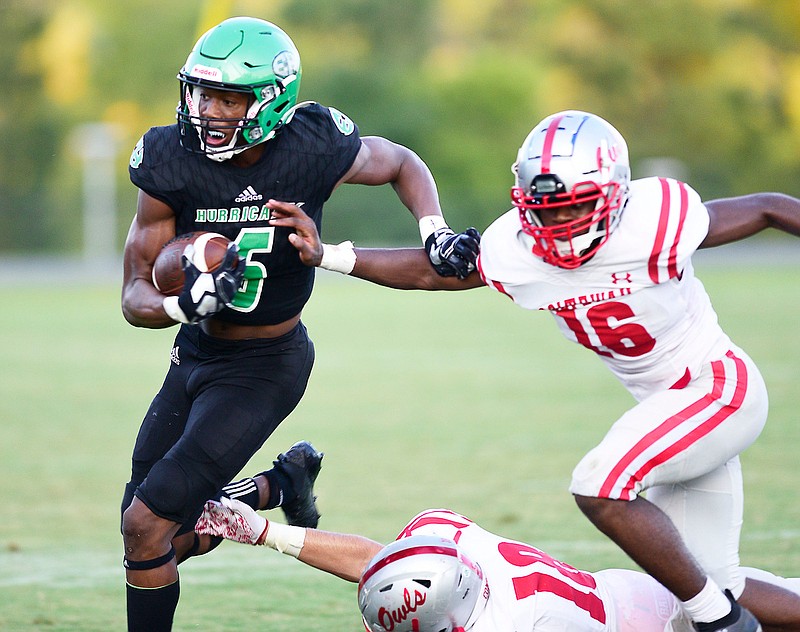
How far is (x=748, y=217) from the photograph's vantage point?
3.86 m

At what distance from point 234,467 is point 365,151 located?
1.29m

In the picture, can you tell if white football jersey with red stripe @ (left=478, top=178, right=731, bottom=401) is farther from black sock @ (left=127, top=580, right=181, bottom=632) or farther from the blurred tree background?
the blurred tree background

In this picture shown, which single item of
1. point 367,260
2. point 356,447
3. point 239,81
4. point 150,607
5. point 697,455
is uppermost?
point 239,81

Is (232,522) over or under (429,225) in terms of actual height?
under

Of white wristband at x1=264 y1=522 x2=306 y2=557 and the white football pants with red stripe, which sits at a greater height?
the white football pants with red stripe

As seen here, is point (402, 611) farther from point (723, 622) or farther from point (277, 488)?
point (277, 488)

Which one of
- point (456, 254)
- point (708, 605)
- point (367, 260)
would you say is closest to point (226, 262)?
point (367, 260)

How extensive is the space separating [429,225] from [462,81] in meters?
32.0

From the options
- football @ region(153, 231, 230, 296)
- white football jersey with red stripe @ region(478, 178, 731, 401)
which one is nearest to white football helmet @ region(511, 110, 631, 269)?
white football jersey with red stripe @ region(478, 178, 731, 401)

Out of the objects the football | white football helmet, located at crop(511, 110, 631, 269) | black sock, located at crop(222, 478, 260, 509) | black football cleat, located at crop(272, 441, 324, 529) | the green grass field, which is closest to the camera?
white football helmet, located at crop(511, 110, 631, 269)

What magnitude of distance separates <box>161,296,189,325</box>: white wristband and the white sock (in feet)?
5.97

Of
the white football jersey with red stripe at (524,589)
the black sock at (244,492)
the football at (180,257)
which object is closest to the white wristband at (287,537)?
the black sock at (244,492)

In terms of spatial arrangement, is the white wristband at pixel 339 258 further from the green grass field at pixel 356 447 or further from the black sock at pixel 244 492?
the green grass field at pixel 356 447

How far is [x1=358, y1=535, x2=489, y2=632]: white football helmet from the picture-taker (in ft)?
10.9
